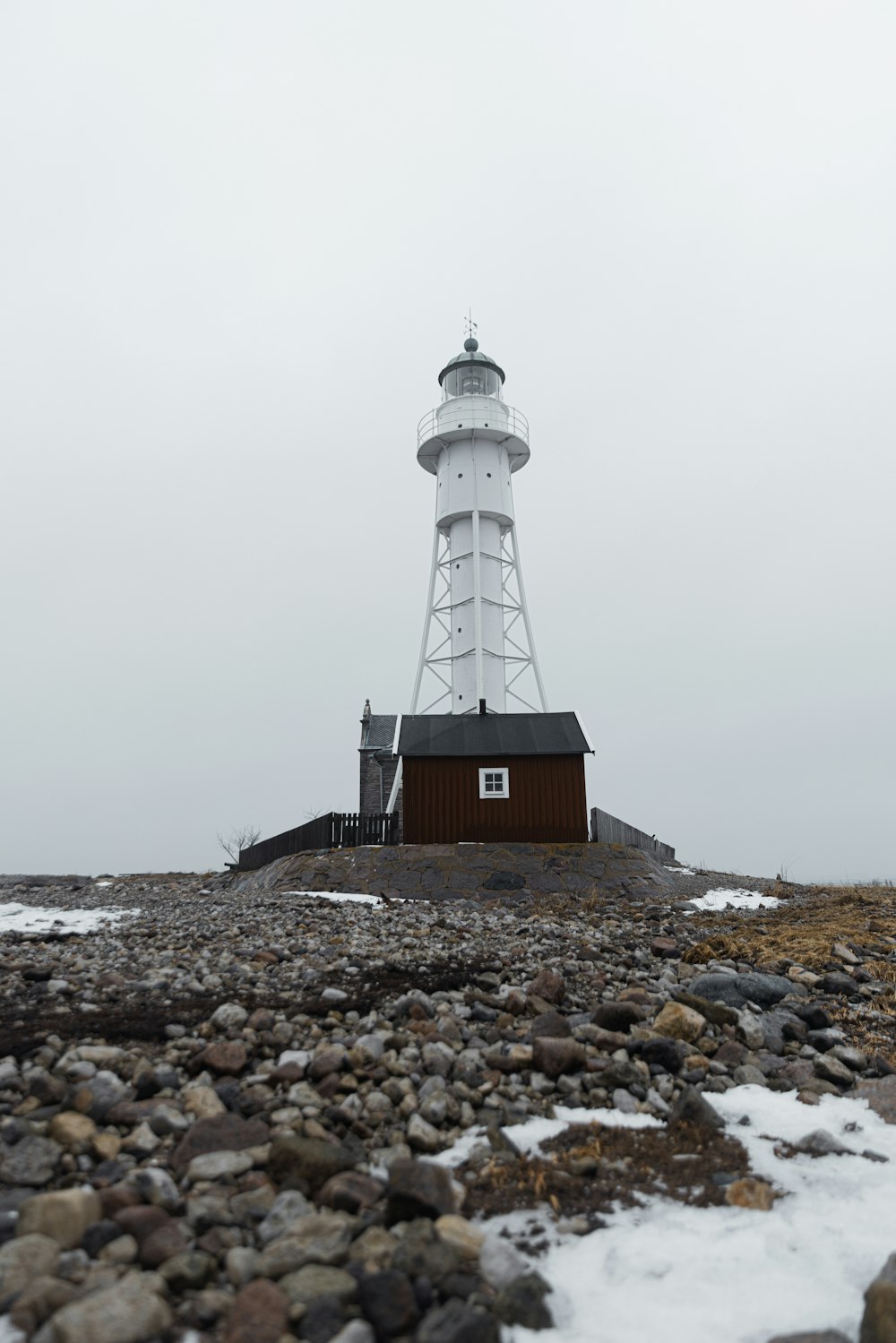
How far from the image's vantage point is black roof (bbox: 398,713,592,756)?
75.4 ft

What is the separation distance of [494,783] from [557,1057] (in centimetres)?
1753

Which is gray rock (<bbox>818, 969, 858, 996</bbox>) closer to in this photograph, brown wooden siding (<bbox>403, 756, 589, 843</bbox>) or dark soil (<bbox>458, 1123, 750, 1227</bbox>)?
dark soil (<bbox>458, 1123, 750, 1227</bbox>)

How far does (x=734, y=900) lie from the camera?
59.9 ft

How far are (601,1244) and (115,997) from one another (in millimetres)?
4982

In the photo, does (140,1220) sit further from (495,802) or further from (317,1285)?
(495,802)

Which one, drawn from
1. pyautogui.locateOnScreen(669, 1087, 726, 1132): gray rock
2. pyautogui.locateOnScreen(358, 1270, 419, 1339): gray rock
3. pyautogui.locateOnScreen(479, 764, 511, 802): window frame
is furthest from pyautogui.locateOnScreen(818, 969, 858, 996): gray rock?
pyautogui.locateOnScreen(479, 764, 511, 802): window frame

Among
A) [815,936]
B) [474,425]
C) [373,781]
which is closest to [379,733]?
[373,781]

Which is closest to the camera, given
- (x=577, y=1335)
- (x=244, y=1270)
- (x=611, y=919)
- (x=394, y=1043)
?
(x=577, y=1335)

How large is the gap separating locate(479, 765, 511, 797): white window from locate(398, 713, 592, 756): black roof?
569 mm

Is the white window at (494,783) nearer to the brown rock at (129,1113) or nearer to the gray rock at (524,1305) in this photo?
the brown rock at (129,1113)

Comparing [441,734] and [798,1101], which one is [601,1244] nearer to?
[798,1101]

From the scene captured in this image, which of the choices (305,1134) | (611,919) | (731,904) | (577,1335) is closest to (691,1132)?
(577,1335)

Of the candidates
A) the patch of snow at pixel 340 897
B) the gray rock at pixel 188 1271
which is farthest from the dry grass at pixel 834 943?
the patch of snow at pixel 340 897

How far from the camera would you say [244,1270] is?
3.16m
